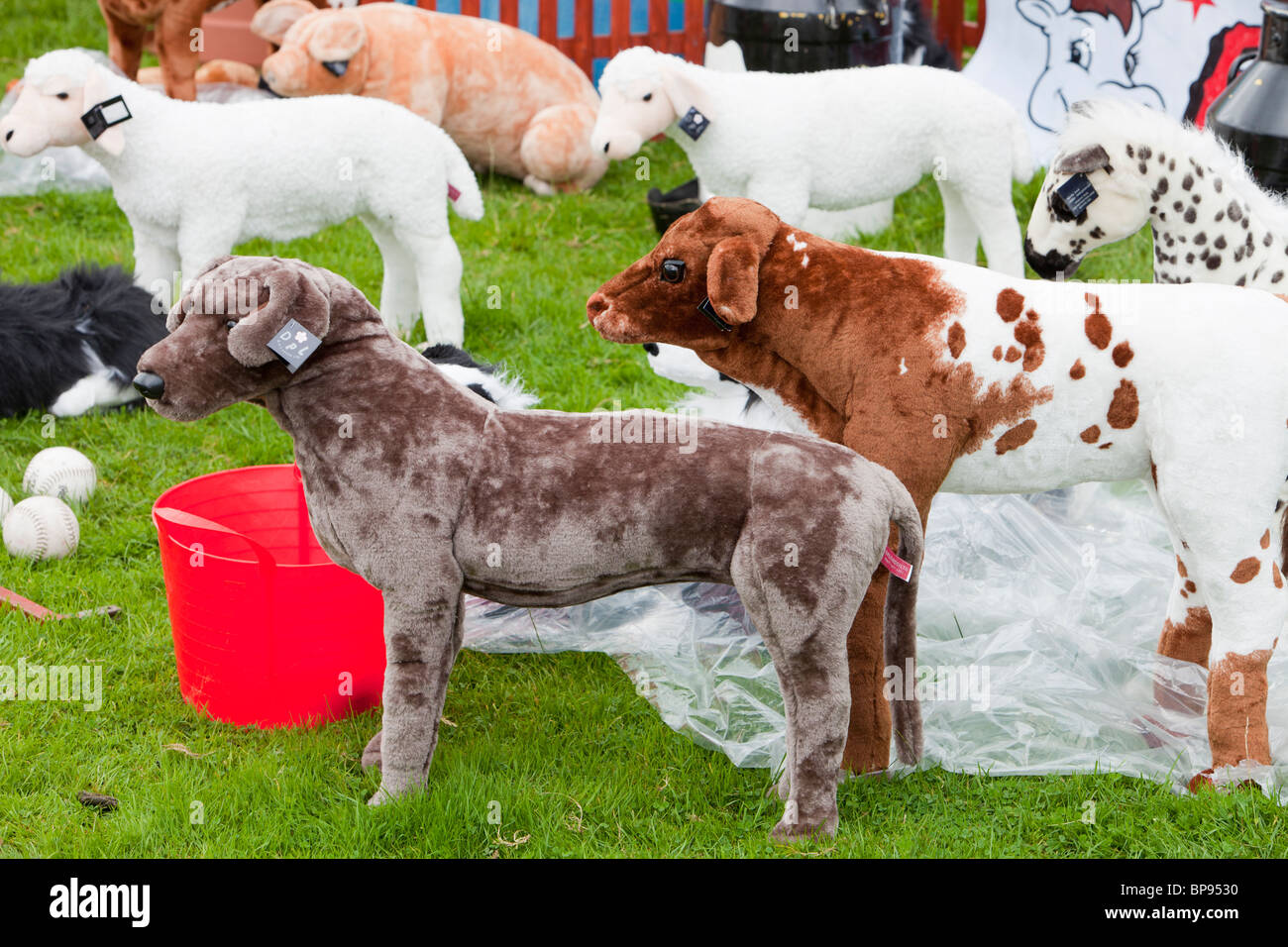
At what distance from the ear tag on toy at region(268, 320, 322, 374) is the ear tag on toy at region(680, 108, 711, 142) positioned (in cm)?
214

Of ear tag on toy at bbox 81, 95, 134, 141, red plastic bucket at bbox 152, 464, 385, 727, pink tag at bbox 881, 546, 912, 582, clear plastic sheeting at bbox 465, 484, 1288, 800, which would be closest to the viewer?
pink tag at bbox 881, 546, 912, 582

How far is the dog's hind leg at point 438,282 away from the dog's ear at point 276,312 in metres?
2.19

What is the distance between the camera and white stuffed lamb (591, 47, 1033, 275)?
444cm

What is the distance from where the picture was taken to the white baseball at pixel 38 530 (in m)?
3.83

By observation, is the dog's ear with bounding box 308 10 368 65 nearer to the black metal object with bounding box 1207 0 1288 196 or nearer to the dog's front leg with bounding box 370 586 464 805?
the black metal object with bounding box 1207 0 1288 196

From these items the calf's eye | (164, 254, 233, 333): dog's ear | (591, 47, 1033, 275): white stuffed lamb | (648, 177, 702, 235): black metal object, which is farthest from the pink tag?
(648, 177, 702, 235): black metal object

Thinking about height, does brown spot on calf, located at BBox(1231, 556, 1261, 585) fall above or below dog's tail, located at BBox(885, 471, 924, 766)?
above

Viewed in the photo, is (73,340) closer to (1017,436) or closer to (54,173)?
(54,173)

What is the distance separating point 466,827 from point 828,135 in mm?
2686

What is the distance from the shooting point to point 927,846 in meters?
2.74

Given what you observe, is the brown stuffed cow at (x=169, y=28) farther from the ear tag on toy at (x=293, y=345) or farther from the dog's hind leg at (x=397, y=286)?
the ear tag on toy at (x=293, y=345)

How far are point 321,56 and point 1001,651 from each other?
14.2 ft

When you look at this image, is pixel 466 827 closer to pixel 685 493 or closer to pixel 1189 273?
pixel 685 493

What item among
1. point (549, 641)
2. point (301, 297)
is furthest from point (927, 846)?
point (301, 297)
